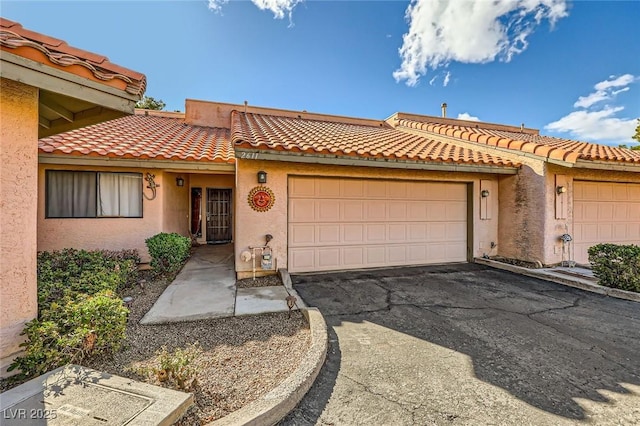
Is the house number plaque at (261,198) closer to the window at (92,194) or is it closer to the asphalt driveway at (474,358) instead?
the asphalt driveway at (474,358)

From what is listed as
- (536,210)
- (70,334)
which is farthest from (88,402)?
(536,210)

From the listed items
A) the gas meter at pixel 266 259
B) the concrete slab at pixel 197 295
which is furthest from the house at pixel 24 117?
the gas meter at pixel 266 259

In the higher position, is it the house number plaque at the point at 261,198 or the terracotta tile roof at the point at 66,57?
the terracotta tile roof at the point at 66,57

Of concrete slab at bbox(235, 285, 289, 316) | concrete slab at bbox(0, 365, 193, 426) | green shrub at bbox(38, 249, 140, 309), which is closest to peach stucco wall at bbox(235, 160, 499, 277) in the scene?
concrete slab at bbox(235, 285, 289, 316)

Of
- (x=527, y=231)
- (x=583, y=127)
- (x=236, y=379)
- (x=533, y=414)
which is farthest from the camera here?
(x=583, y=127)

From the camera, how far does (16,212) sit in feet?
9.13

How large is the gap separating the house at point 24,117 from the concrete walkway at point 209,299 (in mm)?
1514

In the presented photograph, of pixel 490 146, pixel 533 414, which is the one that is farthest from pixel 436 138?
pixel 533 414

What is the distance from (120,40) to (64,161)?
5913 millimetres

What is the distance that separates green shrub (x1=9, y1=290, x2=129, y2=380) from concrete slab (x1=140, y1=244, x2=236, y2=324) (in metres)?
1.09

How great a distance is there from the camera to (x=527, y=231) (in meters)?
7.83

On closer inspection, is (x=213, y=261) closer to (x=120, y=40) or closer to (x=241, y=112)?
(x=241, y=112)

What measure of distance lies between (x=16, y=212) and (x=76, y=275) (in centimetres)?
220

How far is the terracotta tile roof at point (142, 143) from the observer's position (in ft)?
21.4
